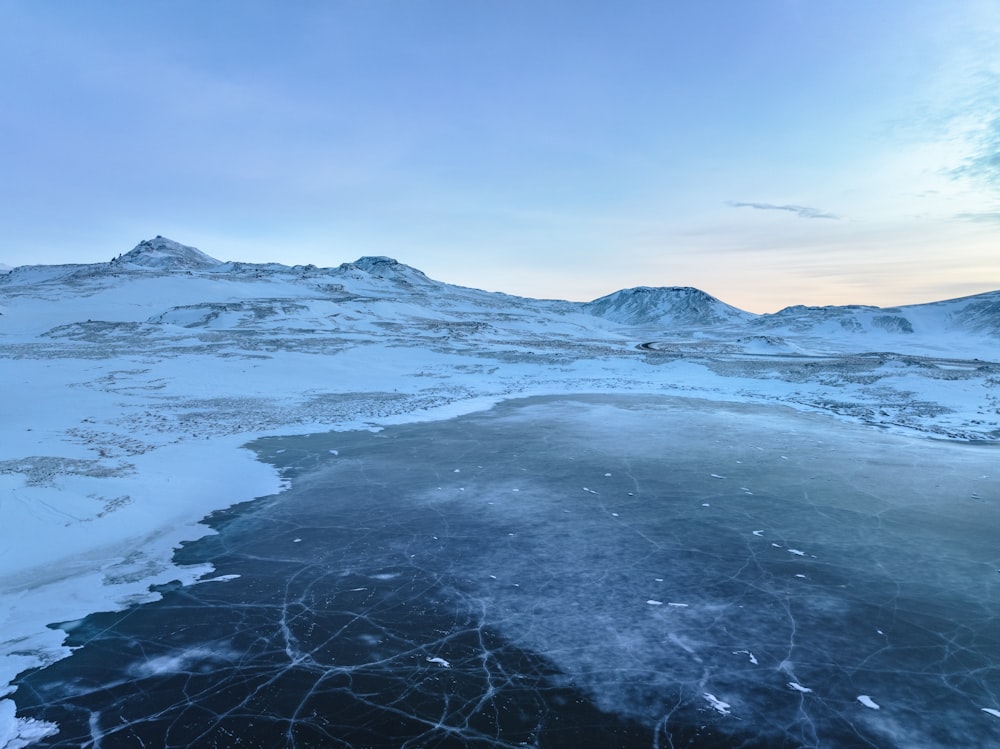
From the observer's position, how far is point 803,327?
121438 mm

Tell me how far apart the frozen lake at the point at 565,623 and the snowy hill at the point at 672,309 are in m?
155

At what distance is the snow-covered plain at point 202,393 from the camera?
9.66m

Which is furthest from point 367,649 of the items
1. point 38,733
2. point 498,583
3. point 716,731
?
point 716,731

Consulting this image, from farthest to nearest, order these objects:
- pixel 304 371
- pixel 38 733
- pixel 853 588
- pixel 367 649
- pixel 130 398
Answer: pixel 304 371
pixel 130 398
pixel 853 588
pixel 367 649
pixel 38 733

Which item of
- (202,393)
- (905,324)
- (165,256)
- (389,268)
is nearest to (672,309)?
(905,324)

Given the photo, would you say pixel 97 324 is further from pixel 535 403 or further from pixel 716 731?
pixel 716 731

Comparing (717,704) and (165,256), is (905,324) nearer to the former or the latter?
(717,704)

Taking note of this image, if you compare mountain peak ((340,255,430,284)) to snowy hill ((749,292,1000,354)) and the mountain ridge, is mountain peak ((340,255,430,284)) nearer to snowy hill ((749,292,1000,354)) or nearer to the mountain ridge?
the mountain ridge

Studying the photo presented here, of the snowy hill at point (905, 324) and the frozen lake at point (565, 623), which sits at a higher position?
the snowy hill at point (905, 324)

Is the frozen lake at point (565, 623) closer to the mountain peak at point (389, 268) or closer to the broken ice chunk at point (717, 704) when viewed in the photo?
the broken ice chunk at point (717, 704)

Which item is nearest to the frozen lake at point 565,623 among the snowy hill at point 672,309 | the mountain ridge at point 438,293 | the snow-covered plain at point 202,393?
the snow-covered plain at point 202,393

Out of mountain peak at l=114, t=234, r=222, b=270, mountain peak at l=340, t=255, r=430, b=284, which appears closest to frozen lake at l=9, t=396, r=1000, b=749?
mountain peak at l=114, t=234, r=222, b=270

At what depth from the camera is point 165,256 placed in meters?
123

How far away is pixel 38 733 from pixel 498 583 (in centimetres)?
570
